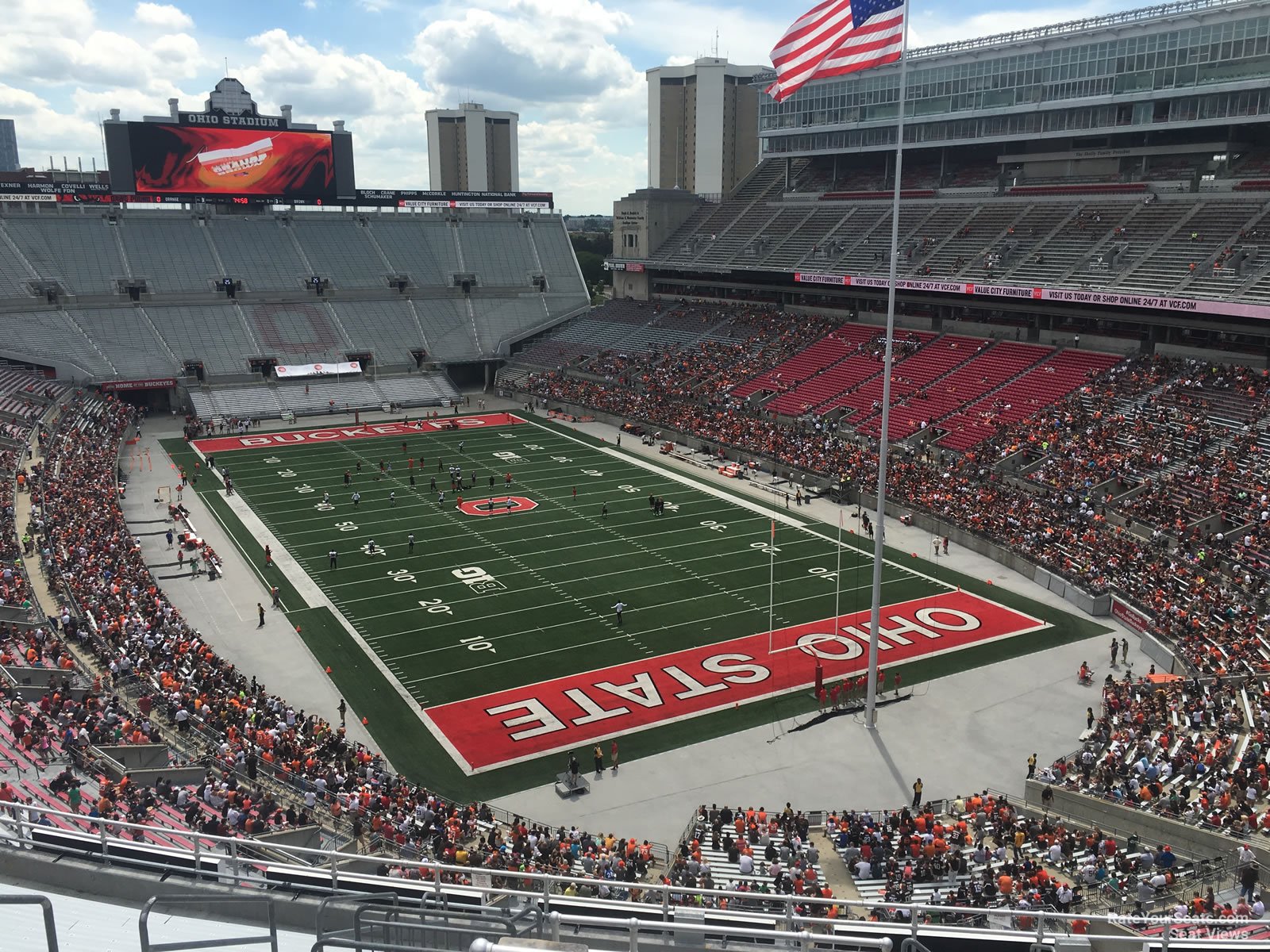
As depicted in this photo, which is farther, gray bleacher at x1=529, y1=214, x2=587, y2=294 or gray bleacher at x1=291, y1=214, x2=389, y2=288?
gray bleacher at x1=529, y1=214, x2=587, y2=294

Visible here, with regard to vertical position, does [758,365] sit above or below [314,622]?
above

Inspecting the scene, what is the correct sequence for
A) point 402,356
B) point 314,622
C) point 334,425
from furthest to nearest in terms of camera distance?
point 402,356, point 334,425, point 314,622

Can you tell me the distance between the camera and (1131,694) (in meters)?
22.1

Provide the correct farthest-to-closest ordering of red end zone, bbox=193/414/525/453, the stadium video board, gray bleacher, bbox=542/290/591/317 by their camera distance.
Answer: gray bleacher, bbox=542/290/591/317, the stadium video board, red end zone, bbox=193/414/525/453

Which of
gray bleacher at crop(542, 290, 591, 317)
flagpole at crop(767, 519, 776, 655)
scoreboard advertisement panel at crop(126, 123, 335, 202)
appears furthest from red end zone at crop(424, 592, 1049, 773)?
scoreboard advertisement panel at crop(126, 123, 335, 202)

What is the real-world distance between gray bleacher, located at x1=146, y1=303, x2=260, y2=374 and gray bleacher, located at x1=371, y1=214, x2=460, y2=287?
13.6 m

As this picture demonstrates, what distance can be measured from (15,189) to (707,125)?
370ft

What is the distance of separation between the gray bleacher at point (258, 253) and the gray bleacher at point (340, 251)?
→ 114cm

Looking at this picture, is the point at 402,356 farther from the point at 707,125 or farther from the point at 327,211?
the point at 707,125

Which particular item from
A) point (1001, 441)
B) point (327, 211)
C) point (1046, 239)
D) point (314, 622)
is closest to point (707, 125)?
point (327, 211)

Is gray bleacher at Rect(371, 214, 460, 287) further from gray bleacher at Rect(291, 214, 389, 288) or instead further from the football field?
the football field

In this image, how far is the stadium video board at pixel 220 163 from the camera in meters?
64.0

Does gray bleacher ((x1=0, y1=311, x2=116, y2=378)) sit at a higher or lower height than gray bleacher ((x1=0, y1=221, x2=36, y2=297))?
lower

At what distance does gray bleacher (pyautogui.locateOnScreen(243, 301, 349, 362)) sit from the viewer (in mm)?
63094
